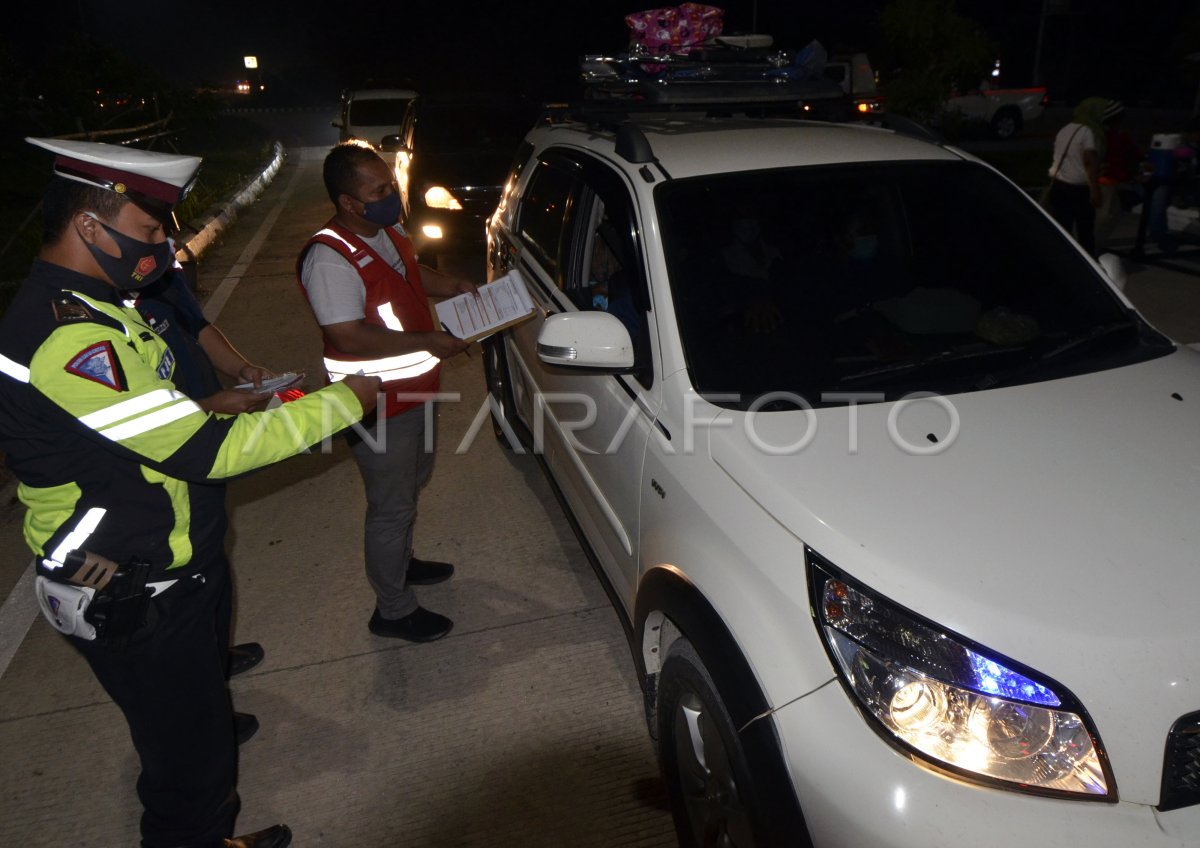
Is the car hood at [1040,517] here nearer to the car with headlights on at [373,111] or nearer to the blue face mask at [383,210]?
the blue face mask at [383,210]

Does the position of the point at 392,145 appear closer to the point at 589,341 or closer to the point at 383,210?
the point at 383,210

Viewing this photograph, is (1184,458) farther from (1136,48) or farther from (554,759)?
(1136,48)

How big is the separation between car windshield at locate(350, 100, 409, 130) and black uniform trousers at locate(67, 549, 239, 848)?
15840 millimetres

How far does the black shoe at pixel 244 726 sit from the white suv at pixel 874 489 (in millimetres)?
1348

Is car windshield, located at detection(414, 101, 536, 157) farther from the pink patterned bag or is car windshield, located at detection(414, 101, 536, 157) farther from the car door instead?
the car door

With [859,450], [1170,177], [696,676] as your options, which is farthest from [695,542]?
[1170,177]

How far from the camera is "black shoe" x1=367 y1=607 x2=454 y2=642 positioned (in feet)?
12.0

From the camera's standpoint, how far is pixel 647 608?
254 cm

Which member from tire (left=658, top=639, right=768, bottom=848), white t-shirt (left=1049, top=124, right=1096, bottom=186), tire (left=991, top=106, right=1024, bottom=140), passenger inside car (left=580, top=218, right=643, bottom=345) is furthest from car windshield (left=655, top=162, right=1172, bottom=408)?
tire (left=991, top=106, right=1024, bottom=140)

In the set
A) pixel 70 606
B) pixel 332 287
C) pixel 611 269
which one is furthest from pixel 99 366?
pixel 611 269

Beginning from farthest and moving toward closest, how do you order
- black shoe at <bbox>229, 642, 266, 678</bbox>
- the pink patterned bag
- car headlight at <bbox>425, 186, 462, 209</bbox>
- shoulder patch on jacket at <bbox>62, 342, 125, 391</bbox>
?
car headlight at <bbox>425, 186, 462, 209</bbox>
the pink patterned bag
black shoe at <bbox>229, 642, 266, 678</bbox>
shoulder patch on jacket at <bbox>62, 342, 125, 391</bbox>

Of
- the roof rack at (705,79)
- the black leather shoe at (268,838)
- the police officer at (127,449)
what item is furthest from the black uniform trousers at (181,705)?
the roof rack at (705,79)

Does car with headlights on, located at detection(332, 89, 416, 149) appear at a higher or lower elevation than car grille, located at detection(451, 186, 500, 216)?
higher

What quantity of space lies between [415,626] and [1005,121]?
25.3 meters
